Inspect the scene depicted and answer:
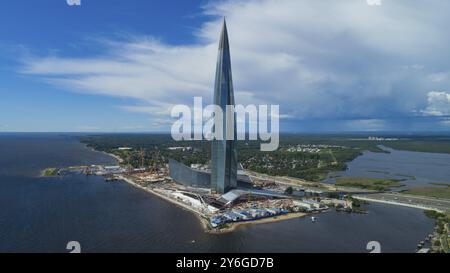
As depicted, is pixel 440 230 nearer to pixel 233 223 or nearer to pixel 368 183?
pixel 233 223

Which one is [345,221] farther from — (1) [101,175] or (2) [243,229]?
(1) [101,175]

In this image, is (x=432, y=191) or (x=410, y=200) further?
(x=432, y=191)

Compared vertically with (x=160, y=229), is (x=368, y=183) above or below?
above

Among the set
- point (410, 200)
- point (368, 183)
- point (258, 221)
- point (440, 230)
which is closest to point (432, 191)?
point (368, 183)

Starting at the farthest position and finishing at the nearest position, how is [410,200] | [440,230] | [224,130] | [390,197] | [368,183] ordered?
[368,183], [390,197], [410,200], [224,130], [440,230]

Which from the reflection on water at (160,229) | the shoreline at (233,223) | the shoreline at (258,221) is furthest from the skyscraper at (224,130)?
the shoreline at (258,221)

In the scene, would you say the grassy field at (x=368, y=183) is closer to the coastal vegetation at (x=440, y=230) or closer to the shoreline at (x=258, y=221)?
the coastal vegetation at (x=440, y=230)

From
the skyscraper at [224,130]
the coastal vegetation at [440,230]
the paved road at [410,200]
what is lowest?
the coastal vegetation at [440,230]

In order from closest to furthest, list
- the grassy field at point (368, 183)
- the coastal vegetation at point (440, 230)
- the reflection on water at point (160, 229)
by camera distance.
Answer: the reflection on water at point (160, 229), the coastal vegetation at point (440, 230), the grassy field at point (368, 183)
